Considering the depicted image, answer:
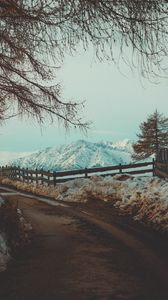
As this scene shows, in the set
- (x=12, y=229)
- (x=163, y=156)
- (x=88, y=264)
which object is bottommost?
(x=88, y=264)

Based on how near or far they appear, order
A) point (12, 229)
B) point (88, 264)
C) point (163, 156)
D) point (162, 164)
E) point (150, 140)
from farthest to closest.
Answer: point (150, 140) → point (163, 156) → point (162, 164) → point (12, 229) → point (88, 264)

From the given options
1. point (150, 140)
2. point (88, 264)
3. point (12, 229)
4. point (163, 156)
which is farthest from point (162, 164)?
point (150, 140)

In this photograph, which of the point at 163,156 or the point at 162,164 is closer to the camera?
the point at 162,164

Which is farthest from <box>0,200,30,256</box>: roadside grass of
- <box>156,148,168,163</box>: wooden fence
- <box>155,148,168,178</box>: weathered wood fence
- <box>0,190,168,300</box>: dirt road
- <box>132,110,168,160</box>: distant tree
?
<box>132,110,168,160</box>: distant tree

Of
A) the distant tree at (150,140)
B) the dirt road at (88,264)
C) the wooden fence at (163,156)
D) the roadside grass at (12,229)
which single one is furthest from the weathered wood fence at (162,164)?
the distant tree at (150,140)

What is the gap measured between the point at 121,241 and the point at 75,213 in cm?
451

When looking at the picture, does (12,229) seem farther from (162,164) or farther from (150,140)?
(150,140)

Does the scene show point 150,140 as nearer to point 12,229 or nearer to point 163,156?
point 163,156

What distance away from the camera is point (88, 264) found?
26.8 ft

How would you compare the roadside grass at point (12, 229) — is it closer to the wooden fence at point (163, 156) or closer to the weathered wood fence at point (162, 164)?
the weathered wood fence at point (162, 164)

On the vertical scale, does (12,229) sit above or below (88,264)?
above

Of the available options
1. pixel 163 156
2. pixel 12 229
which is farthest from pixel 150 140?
pixel 12 229

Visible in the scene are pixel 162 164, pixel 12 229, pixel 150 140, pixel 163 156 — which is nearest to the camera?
pixel 12 229

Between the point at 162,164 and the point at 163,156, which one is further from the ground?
the point at 163,156
